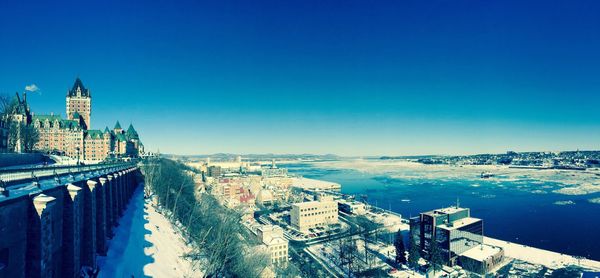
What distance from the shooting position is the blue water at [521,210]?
41.8 m

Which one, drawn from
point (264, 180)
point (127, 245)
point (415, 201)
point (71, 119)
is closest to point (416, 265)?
point (127, 245)

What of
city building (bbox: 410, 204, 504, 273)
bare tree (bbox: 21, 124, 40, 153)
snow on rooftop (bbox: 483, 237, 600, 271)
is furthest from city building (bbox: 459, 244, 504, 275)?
bare tree (bbox: 21, 124, 40, 153)

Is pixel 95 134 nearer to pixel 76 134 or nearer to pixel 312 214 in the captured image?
pixel 76 134

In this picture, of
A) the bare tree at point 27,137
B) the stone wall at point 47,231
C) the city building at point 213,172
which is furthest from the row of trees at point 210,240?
the city building at point 213,172

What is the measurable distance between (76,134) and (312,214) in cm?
4235

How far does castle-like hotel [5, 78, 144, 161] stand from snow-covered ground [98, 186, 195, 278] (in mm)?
31750

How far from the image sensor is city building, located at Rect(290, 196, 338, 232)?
2028 inches

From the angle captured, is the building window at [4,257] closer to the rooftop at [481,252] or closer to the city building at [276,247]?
the city building at [276,247]

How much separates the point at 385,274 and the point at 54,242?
27.5 meters

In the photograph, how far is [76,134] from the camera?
56.7m

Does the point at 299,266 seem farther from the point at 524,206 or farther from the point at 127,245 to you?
the point at 524,206

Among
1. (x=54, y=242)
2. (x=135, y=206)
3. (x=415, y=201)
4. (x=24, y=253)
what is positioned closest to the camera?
(x=24, y=253)

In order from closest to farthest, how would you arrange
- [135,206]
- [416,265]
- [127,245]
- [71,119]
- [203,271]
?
[127,245]
[203,271]
[135,206]
[416,265]
[71,119]

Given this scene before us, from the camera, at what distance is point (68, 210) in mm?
11477
